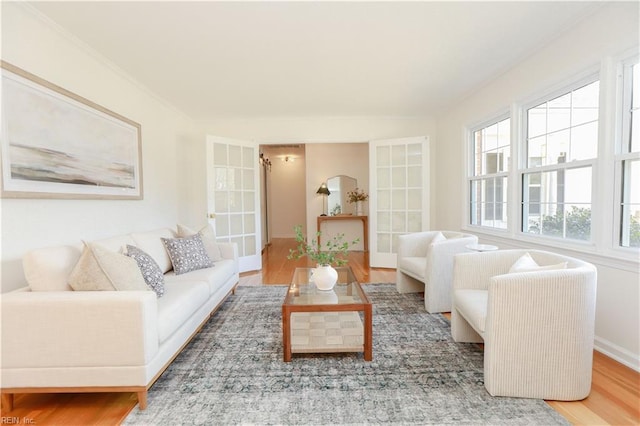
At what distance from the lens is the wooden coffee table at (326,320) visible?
1.91 m

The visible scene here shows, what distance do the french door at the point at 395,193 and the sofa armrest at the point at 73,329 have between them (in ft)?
11.8

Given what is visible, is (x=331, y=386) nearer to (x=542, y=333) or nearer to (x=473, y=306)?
(x=473, y=306)

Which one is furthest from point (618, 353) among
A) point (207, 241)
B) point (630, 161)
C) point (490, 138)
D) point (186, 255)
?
point (207, 241)

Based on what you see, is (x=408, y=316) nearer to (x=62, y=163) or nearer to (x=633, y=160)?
(x=633, y=160)

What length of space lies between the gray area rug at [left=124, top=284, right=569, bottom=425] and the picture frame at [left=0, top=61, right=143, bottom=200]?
5.18ft

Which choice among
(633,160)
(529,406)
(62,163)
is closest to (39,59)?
(62,163)

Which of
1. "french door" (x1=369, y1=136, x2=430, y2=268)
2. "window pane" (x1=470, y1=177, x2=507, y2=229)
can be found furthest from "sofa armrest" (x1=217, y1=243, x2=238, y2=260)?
"window pane" (x1=470, y1=177, x2=507, y2=229)

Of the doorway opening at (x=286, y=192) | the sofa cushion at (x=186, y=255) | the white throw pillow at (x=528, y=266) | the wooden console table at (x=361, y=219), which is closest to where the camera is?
the white throw pillow at (x=528, y=266)

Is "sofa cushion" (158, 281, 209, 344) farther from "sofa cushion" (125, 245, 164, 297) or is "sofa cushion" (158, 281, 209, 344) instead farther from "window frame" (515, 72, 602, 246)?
"window frame" (515, 72, 602, 246)

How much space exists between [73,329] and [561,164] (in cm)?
362

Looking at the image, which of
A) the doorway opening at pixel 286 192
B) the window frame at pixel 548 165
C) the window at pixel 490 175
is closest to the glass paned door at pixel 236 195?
the window at pixel 490 175

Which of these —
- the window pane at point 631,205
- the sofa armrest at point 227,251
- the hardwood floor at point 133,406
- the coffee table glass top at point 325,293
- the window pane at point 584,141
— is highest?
the window pane at point 584,141

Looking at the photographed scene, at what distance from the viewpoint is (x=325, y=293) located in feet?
7.43

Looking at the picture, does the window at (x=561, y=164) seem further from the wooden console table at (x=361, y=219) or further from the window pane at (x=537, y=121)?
the wooden console table at (x=361, y=219)
